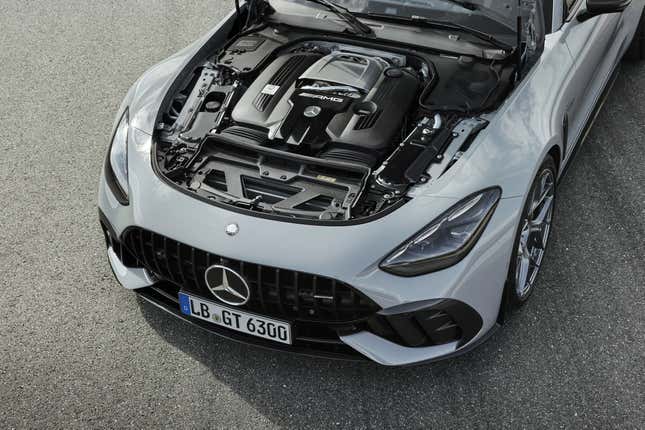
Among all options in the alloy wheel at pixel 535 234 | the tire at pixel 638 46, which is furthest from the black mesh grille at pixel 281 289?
the tire at pixel 638 46

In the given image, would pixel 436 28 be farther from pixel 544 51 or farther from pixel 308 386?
pixel 308 386

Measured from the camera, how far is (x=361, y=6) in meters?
4.32

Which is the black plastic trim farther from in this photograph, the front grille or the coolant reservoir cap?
the coolant reservoir cap

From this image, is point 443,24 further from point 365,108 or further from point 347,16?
point 365,108

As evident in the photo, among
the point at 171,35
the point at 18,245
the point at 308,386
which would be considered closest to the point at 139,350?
the point at 308,386

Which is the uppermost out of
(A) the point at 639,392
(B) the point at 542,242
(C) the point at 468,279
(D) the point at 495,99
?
(D) the point at 495,99

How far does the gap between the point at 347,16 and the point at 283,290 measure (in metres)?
1.78

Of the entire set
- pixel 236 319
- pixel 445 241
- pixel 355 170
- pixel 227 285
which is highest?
pixel 355 170

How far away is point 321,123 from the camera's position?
148 inches

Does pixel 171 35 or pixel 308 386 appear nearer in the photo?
pixel 308 386

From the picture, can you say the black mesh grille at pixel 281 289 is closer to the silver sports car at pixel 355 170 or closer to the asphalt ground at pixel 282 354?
the silver sports car at pixel 355 170

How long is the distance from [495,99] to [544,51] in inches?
21.6

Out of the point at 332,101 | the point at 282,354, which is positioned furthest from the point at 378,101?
the point at 282,354

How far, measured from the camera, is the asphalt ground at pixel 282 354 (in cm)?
346
